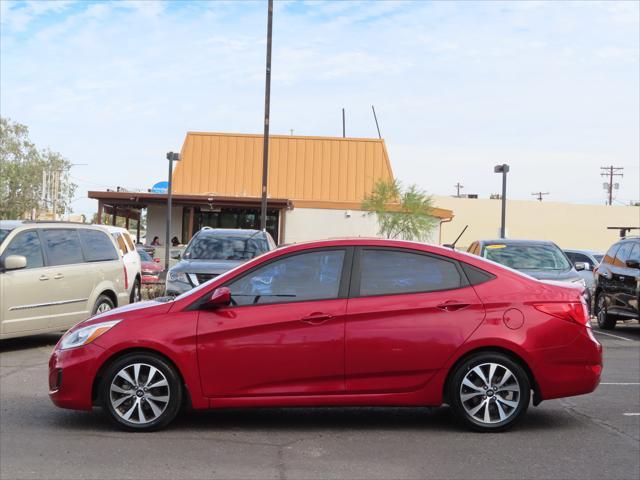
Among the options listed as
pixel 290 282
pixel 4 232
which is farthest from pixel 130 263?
pixel 290 282

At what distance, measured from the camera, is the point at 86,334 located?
7176mm

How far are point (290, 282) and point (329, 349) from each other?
64cm

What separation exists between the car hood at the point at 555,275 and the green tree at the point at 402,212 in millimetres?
23072

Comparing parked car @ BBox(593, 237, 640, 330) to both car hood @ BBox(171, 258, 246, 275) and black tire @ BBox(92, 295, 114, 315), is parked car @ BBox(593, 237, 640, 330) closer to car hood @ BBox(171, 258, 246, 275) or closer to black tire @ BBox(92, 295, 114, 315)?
car hood @ BBox(171, 258, 246, 275)

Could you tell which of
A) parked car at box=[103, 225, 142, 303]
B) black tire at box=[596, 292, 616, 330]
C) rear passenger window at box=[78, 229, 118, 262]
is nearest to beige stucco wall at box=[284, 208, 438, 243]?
black tire at box=[596, 292, 616, 330]

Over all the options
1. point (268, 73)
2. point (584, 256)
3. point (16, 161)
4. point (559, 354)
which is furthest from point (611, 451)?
point (16, 161)

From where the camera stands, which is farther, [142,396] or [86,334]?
[86,334]

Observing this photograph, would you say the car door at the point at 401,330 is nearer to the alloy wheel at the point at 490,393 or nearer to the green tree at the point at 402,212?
the alloy wheel at the point at 490,393

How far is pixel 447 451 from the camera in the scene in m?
6.59

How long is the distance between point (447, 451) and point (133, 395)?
8.24ft

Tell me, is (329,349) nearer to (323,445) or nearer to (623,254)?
(323,445)

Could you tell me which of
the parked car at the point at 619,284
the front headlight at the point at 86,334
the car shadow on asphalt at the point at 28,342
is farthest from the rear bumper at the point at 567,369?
the parked car at the point at 619,284

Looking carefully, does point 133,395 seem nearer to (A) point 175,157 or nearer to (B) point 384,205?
(A) point 175,157

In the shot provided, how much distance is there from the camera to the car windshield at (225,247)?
15.1m
